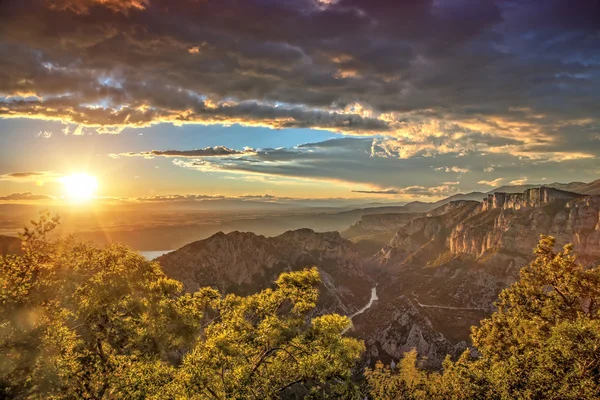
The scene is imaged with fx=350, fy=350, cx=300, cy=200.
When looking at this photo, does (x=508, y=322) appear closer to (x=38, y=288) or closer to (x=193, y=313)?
(x=193, y=313)

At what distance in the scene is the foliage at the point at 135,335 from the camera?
19.4 metres

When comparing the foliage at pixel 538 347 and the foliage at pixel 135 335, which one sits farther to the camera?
the foliage at pixel 538 347

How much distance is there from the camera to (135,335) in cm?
2514

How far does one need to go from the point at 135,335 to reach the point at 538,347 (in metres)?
32.1

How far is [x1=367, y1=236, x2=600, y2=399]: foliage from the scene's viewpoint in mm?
21219

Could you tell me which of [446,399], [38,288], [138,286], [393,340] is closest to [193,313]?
[138,286]

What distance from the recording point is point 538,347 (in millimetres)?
29203

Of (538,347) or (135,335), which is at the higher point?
(135,335)

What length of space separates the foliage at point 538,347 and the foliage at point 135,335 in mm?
8750

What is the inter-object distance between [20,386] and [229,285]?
181247 millimetres

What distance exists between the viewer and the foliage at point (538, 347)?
2122 centimetres

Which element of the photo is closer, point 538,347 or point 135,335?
point 135,335

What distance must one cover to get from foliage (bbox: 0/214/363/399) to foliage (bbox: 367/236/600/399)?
8.75 meters

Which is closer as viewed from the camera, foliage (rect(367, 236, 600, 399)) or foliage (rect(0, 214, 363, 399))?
foliage (rect(0, 214, 363, 399))
